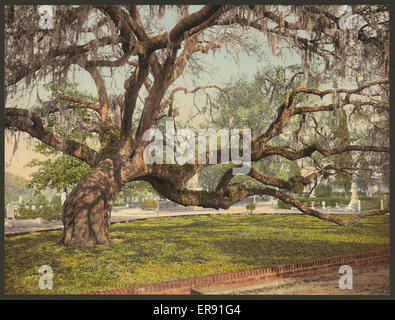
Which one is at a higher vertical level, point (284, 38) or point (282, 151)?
A: point (284, 38)

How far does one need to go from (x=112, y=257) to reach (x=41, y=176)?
28.8 ft

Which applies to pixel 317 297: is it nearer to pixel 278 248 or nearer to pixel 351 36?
pixel 278 248

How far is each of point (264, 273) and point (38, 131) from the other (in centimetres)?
770

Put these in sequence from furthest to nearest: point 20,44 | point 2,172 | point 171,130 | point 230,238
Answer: point 171,130 → point 230,238 → point 20,44 → point 2,172

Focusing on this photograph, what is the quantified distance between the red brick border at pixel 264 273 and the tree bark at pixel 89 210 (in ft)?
11.0

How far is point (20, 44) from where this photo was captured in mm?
9164

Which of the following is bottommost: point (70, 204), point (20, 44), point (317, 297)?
point (317, 297)

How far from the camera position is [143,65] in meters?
10.0

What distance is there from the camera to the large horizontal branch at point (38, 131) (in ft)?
34.9

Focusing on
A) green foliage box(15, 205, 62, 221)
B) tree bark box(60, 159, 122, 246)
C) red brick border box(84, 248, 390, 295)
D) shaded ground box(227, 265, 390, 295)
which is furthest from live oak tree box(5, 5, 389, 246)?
green foliage box(15, 205, 62, 221)

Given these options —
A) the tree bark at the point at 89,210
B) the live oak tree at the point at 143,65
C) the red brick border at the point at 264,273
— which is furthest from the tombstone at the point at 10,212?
the red brick border at the point at 264,273

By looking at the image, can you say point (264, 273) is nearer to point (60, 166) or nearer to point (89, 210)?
point (89, 210)

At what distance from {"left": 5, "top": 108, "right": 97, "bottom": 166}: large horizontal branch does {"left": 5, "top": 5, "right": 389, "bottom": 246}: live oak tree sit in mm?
29
